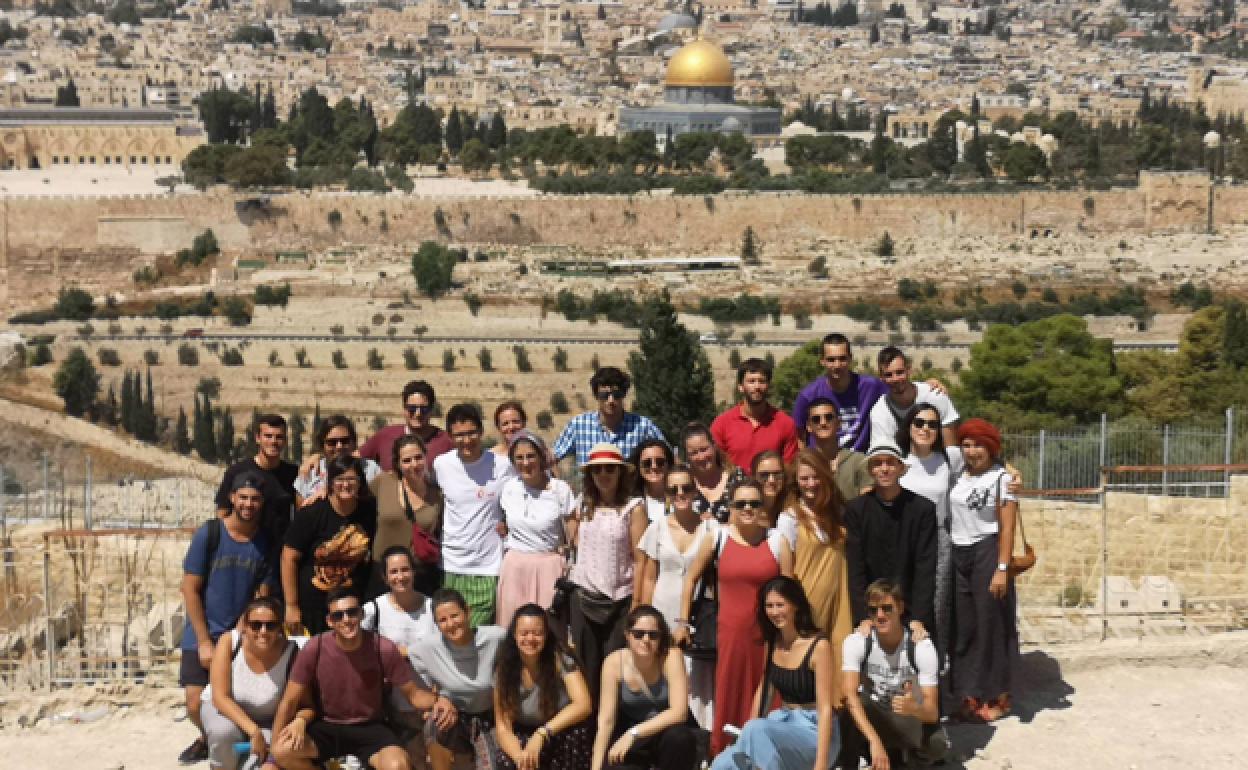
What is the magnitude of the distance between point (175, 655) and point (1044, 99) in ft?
257

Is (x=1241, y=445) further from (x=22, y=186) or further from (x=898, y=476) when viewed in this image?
(x=22, y=186)

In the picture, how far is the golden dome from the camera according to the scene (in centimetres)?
6694

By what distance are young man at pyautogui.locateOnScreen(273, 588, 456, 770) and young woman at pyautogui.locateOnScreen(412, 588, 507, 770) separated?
8 cm

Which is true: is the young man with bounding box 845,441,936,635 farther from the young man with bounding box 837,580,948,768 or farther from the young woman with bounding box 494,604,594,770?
the young woman with bounding box 494,604,594,770

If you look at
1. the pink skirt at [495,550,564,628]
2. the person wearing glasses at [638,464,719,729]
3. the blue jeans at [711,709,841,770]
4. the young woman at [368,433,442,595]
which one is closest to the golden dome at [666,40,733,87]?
the young woman at [368,433,442,595]

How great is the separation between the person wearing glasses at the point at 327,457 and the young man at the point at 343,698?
2.24 feet

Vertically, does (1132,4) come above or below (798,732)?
above

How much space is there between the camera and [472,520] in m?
8.98

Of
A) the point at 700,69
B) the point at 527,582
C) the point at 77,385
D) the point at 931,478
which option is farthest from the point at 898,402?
the point at 700,69

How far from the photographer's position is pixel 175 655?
416 inches

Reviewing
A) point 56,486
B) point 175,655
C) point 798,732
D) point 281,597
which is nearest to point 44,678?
point 175,655

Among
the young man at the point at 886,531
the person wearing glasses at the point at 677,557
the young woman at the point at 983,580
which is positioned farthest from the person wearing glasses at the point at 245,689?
the young woman at the point at 983,580

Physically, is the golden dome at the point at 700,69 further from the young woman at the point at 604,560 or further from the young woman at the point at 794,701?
the young woman at the point at 794,701

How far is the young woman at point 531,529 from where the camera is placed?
880 cm
